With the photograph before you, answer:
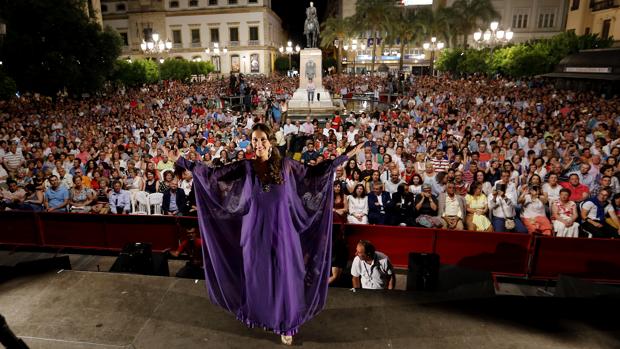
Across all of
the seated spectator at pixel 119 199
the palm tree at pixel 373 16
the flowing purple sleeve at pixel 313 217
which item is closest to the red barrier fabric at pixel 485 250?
the flowing purple sleeve at pixel 313 217

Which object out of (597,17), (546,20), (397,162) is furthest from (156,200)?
(546,20)

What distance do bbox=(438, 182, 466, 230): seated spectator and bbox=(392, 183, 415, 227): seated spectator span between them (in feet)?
1.80

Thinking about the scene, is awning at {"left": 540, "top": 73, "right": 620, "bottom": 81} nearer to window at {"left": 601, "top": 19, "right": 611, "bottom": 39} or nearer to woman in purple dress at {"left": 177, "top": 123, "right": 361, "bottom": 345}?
window at {"left": 601, "top": 19, "right": 611, "bottom": 39}

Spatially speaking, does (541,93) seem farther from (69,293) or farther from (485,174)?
(69,293)

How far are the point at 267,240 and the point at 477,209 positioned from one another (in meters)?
4.83

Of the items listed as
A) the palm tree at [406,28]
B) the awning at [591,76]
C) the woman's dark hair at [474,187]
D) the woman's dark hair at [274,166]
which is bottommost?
the woman's dark hair at [474,187]

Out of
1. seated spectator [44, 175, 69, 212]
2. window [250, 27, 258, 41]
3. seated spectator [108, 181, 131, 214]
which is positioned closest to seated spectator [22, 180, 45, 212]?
seated spectator [44, 175, 69, 212]

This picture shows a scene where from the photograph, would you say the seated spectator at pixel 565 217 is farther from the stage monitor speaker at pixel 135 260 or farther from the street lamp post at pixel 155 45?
the street lamp post at pixel 155 45

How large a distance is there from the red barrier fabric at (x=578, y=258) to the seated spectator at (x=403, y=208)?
2061 mm

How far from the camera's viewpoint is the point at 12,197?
25.7ft

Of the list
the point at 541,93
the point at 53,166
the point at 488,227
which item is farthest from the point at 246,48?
the point at 488,227

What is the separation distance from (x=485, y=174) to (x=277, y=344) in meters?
6.57

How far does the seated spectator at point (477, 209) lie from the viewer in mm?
6914

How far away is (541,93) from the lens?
811 inches
